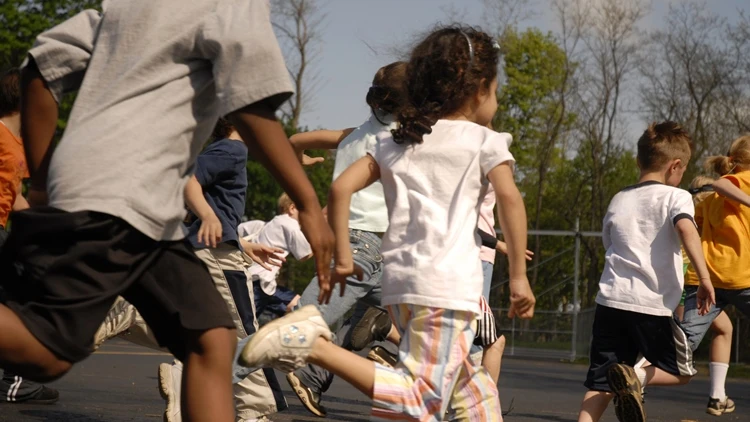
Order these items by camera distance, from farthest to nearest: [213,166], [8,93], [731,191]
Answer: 1. [731,191]
2. [8,93]
3. [213,166]

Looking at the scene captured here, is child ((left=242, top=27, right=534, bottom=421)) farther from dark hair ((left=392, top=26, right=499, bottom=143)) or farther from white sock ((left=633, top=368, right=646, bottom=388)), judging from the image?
white sock ((left=633, top=368, right=646, bottom=388))

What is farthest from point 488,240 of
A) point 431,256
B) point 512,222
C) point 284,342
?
point 284,342

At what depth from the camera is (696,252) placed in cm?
629

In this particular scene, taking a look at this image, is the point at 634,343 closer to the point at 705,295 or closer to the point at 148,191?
the point at 705,295

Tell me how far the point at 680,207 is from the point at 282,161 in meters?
3.63

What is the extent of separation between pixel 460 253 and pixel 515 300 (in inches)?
9.6

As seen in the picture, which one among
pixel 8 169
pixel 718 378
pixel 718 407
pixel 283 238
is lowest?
pixel 718 407

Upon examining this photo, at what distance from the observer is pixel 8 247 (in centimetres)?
304

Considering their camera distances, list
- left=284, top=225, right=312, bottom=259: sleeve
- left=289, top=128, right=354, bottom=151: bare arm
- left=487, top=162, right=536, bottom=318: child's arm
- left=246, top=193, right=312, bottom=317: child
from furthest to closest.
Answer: left=284, top=225, right=312, bottom=259: sleeve → left=246, top=193, right=312, bottom=317: child → left=289, top=128, right=354, bottom=151: bare arm → left=487, top=162, right=536, bottom=318: child's arm

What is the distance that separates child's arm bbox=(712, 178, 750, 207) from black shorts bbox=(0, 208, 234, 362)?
567cm

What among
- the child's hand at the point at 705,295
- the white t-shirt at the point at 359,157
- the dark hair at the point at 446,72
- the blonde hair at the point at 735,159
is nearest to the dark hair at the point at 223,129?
the white t-shirt at the point at 359,157

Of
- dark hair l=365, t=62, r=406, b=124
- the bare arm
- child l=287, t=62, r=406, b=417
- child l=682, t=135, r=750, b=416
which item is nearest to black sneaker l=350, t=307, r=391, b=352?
child l=287, t=62, r=406, b=417

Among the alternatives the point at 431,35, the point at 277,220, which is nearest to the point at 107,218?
the point at 431,35

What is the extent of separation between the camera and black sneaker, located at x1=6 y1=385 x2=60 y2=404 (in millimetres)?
6686
